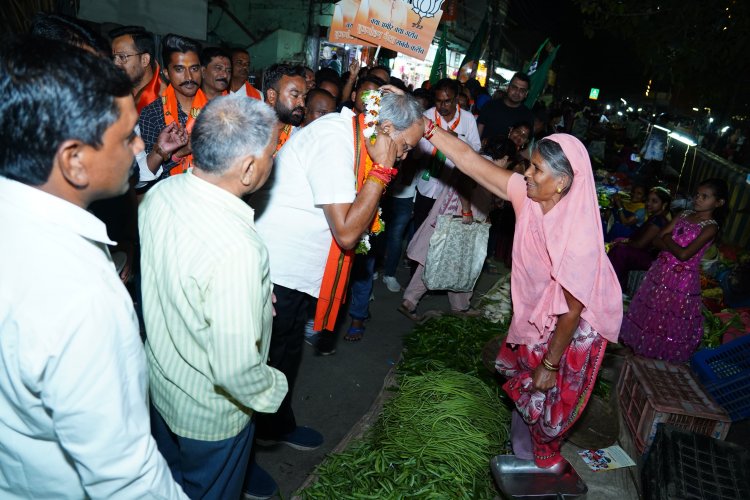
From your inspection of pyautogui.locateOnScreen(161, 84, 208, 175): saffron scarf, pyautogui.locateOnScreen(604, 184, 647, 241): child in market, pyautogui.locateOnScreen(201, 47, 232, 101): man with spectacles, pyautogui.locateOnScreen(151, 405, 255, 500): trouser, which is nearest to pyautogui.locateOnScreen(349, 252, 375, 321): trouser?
pyautogui.locateOnScreen(161, 84, 208, 175): saffron scarf

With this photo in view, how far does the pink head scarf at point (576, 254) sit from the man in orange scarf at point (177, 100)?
2.45m

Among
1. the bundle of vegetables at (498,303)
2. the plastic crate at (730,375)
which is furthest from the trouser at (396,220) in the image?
the plastic crate at (730,375)

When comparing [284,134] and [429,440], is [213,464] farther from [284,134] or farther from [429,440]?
[284,134]

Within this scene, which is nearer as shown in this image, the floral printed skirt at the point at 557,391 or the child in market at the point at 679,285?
the floral printed skirt at the point at 557,391

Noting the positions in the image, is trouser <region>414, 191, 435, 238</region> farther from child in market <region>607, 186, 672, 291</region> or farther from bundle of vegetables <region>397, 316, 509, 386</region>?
child in market <region>607, 186, 672, 291</region>

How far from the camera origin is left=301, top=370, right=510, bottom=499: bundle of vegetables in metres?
2.71

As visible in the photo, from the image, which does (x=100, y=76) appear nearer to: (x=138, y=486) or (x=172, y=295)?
(x=172, y=295)

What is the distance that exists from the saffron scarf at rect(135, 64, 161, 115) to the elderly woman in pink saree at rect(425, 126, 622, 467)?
242 centimetres

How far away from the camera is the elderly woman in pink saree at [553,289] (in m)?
2.48

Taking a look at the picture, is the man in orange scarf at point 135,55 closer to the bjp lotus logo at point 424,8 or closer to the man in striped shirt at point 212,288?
the man in striped shirt at point 212,288

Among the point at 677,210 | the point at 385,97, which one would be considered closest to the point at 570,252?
the point at 385,97

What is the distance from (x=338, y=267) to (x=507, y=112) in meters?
4.70

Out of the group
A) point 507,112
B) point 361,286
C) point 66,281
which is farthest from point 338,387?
point 507,112

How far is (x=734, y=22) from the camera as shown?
6.48 meters
